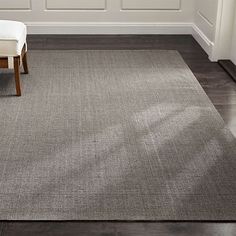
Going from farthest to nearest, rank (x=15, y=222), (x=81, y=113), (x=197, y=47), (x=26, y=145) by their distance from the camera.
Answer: (x=197, y=47) < (x=81, y=113) < (x=26, y=145) < (x=15, y=222)

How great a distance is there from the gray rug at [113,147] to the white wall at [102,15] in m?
1.14

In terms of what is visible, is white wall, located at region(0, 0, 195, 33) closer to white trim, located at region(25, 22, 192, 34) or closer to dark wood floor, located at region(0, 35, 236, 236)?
white trim, located at region(25, 22, 192, 34)

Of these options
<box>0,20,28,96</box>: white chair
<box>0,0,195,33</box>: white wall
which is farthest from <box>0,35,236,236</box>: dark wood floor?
<box>0,20,28,96</box>: white chair

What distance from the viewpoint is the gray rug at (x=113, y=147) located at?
6.94ft

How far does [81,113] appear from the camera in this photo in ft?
9.96

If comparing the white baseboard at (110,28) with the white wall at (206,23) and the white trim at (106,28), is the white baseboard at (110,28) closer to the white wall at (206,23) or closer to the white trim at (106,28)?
the white trim at (106,28)

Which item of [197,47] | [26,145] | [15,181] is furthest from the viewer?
[197,47]

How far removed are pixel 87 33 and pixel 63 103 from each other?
75.4 inches

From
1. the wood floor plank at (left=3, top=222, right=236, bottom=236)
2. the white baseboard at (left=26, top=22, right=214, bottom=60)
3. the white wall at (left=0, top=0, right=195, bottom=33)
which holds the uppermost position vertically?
the wood floor plank at (left=3, top=222, right=236, bottom=236)

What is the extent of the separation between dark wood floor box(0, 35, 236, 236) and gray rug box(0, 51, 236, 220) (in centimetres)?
5

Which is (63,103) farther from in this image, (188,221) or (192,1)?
(192,1)

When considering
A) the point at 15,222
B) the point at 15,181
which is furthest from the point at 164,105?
the point at 15,222

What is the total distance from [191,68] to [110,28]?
49.7 inches

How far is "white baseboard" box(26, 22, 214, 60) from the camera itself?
491 cm
